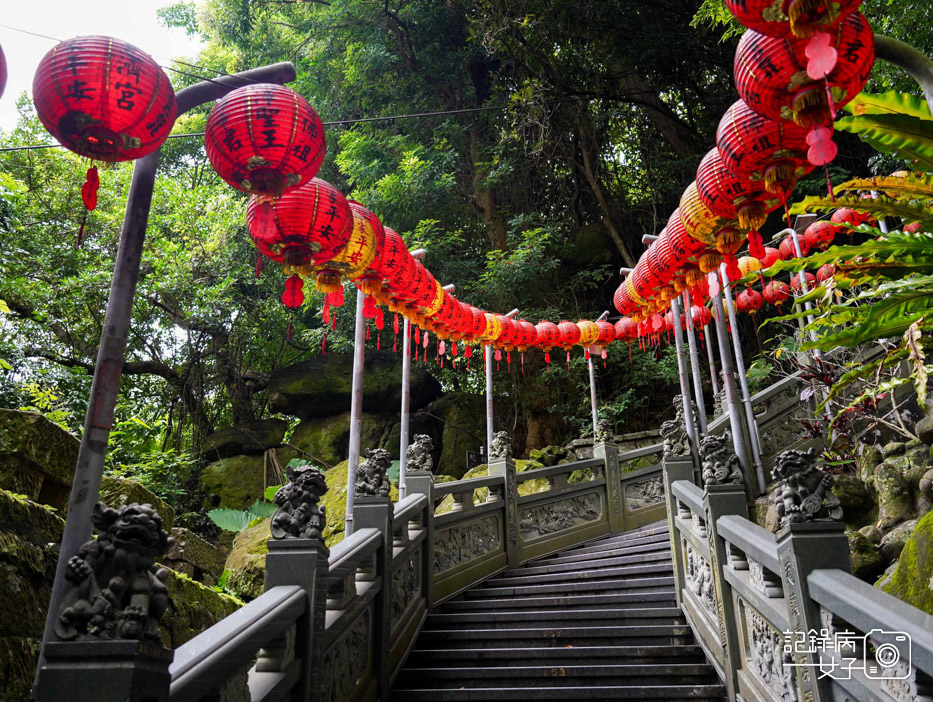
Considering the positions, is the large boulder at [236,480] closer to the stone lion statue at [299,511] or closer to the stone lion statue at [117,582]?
the stone lion statue at [299,511]

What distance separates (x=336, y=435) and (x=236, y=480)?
2.16 metres

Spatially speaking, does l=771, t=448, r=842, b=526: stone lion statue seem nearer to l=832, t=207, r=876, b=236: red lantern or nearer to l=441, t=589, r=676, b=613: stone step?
l=441, t=589, r=676, b=613: stone step

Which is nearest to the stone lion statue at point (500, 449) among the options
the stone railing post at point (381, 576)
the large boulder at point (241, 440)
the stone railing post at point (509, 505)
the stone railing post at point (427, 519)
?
the stone railing post at point (509, 505)

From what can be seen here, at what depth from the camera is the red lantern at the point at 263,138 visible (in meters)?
3.18

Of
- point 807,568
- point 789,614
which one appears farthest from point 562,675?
point 807,568

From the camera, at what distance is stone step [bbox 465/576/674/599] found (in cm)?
597

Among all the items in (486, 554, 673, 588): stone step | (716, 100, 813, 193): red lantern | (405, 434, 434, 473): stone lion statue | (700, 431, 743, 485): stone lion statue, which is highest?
(716, 100, 813, 193): red lantern

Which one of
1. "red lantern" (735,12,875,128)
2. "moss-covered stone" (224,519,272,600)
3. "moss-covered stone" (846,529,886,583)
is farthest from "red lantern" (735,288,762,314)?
"moss-covered stone" (224,519,272,600)

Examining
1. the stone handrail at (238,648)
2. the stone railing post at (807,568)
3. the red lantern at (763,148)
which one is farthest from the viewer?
the red lantern at (763,148)

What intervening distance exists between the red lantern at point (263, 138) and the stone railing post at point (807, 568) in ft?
9.71

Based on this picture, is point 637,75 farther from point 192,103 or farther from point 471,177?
point 192,103

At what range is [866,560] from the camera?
4.97m

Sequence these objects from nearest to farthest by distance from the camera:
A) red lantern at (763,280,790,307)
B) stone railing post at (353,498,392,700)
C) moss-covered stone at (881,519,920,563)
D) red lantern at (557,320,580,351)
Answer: stone railing post at (353,498,392,700) → moss-covered stone at (881,519,920,563) → red lantern at (763,280,790,307) → red lantern at (557,320,580,351)

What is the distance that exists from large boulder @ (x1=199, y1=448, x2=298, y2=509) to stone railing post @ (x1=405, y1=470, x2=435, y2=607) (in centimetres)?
784
